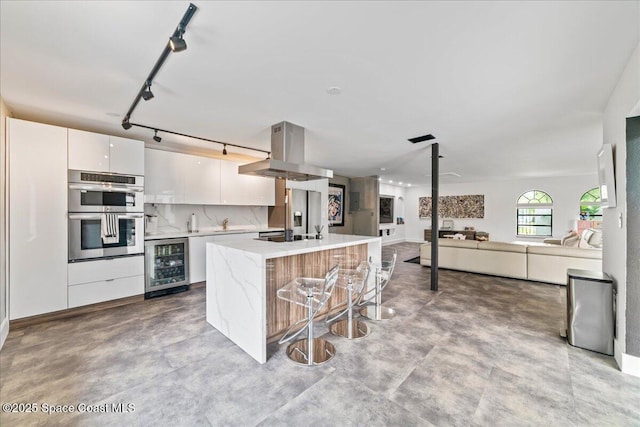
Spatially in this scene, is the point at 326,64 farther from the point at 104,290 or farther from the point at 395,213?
the point at 395,213

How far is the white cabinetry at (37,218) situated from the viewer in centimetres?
300

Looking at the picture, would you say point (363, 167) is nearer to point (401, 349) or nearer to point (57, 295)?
point (401, 349)

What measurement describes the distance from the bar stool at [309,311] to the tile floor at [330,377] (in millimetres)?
110

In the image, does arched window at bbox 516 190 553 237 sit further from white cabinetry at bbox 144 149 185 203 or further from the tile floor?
white cabinetry at bbox 144 149 185 203

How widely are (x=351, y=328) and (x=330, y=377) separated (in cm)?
80

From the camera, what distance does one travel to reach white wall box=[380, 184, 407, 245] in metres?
10.4

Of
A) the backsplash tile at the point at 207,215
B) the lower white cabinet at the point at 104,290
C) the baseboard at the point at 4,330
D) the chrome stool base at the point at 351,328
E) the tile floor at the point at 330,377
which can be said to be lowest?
the tile floor at the point at 330,377

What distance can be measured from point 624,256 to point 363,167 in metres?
5.20

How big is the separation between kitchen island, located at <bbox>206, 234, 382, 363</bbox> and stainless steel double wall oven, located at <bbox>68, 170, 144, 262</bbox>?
157 centimetres

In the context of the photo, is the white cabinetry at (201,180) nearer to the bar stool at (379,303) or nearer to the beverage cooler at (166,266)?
the beverage cooler at (166,266)

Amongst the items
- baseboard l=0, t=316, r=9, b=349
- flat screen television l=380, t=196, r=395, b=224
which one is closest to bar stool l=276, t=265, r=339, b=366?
baseboard l=0, t=316, r=9, b=349

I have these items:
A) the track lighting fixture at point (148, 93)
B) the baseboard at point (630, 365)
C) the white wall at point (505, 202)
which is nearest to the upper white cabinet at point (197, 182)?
the track lighting fixture at point (148, 93)

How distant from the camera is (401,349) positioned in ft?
8.43

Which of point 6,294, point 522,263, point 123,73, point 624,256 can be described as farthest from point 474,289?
point 6,294
